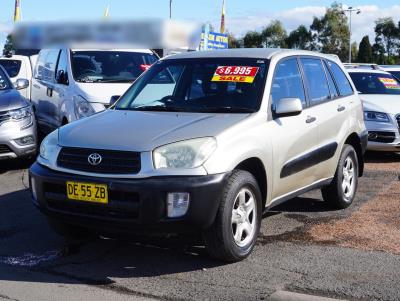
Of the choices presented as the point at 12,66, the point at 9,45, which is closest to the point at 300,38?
the point at 9,45

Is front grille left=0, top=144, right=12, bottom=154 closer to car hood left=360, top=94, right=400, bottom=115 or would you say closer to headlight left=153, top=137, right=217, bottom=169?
headlight left=153, top=137, right=217, bottom=169

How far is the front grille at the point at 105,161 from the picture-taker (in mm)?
4309

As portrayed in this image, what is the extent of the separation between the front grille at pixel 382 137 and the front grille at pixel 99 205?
6725mm

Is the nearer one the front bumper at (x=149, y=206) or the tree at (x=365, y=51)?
the front bumper at (x=149, y=206)

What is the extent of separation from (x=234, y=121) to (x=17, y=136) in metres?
4.70

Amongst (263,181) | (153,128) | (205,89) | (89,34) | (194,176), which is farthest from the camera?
(89,34)

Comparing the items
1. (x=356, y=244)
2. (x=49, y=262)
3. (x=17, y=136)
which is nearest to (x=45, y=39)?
(x=17, y=136)

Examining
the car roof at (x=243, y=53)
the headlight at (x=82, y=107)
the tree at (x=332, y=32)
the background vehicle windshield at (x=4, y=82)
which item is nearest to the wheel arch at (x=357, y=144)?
the car roof at (x=243, y=53)

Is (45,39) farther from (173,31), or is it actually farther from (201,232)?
(201,232)

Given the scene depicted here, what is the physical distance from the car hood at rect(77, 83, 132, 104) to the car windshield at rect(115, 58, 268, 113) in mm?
2773

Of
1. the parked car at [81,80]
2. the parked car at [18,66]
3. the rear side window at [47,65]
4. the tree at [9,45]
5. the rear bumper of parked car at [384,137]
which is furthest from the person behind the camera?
the tree at [9,45]

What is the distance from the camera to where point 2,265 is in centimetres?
471

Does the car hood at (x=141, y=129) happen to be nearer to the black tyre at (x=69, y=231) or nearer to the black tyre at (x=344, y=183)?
the black tyre at (x=69, y=231)

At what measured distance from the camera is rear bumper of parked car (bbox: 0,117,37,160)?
8344 millimetres
